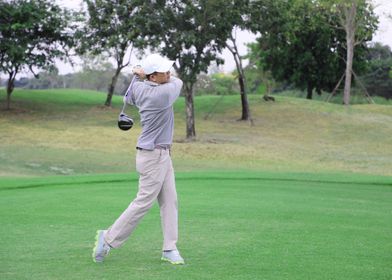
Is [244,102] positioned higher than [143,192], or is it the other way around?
[143,192]

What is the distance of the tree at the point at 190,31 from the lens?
3184 cm

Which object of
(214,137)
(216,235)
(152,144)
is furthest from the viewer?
(214,137)

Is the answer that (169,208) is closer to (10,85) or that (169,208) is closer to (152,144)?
(152,144)

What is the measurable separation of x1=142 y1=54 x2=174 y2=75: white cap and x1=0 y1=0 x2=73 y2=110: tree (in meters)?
32.6

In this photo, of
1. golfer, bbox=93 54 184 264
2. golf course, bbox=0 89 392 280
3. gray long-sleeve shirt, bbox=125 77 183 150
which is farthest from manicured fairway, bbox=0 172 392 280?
gray long-sleeve shirt, bbox=125 77 183 150

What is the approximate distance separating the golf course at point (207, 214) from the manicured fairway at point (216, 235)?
14mm

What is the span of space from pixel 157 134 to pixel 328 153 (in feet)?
93.9

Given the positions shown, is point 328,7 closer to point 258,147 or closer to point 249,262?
point 258,147

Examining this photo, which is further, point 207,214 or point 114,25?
point 114,25

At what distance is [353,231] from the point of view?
29.8ft

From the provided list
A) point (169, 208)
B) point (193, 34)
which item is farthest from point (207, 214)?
point (193, 34)

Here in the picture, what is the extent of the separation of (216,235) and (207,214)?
6.01 ft

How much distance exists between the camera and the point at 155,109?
Answer: 22.9ft

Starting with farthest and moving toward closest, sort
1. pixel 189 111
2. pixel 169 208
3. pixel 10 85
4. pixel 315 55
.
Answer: pixel 315 55, pixel 10 85, pixel 189 111, pixel 169 208
